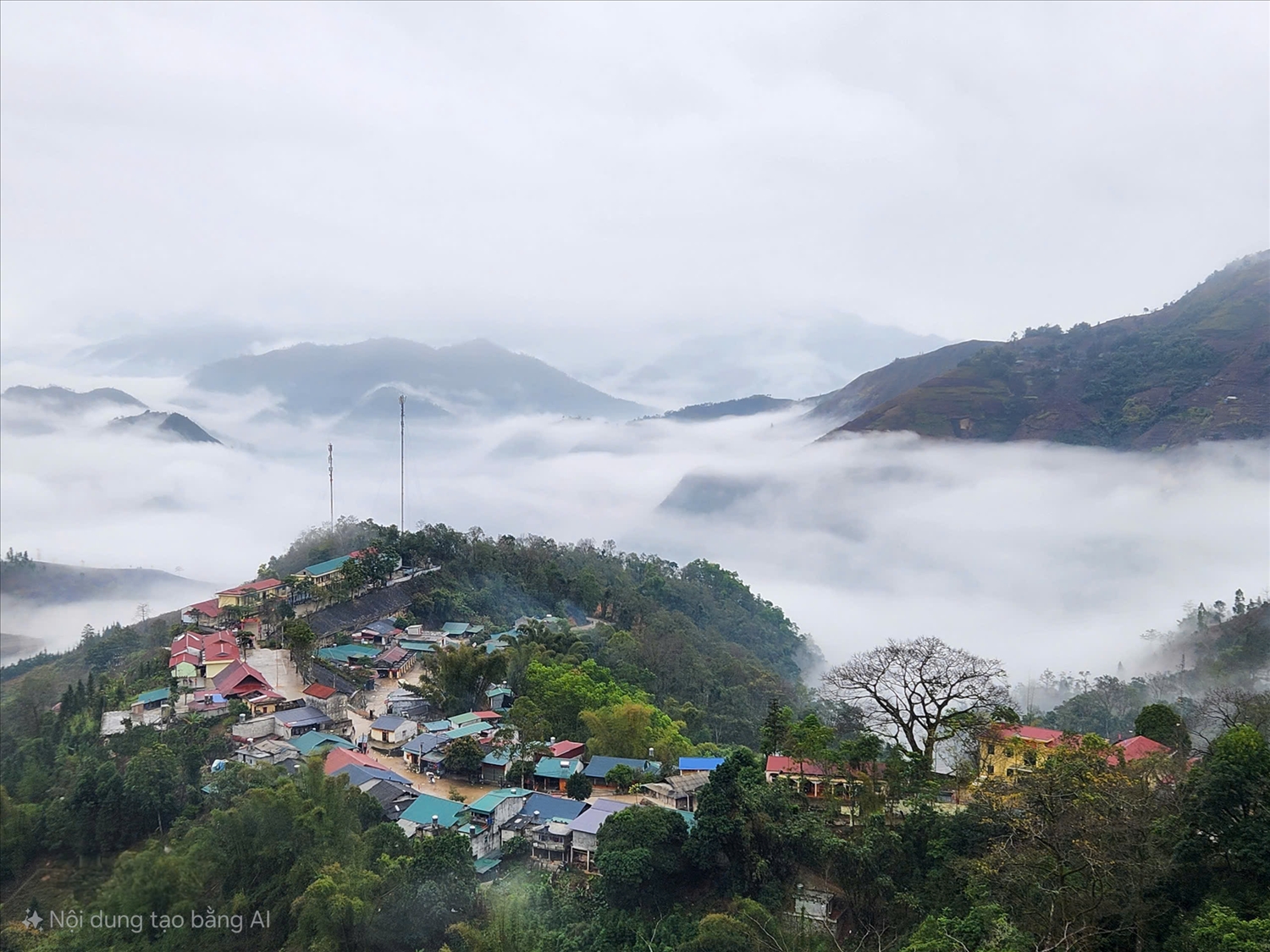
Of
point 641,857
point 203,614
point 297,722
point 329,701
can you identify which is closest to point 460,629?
point 203,614

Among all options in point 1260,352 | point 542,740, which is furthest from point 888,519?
point 542,740

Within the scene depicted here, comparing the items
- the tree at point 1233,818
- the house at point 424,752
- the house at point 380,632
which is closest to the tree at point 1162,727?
the tree at point 1233,818

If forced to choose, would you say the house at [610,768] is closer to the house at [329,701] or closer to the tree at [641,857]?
the tree at [641,857]

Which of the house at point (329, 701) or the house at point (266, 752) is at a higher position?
the house at point (329, 701)

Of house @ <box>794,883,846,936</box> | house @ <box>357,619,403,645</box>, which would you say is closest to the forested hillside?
house @ <box>357,619,403,645</box>

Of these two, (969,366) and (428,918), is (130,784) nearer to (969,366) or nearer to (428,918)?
(428,918)

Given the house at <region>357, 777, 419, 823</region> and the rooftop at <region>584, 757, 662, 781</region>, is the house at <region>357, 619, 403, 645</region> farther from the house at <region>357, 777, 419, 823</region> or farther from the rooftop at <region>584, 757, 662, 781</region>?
the rooftop at <region>584, 757, 662, 781</region>
